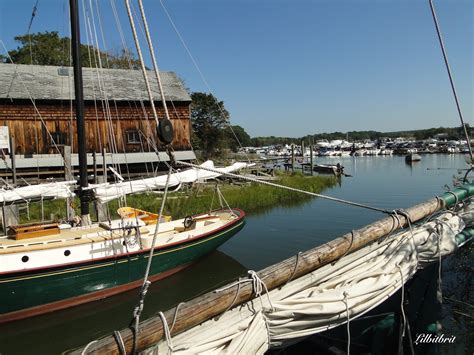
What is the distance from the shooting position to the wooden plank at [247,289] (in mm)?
→ 2729

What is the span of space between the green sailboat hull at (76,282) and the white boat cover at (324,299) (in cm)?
700

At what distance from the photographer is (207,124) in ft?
147

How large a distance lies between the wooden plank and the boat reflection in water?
253 inches

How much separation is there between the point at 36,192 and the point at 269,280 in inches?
407

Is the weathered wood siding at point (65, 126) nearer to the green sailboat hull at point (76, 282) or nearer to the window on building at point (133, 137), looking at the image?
the window on building at point (133, 137)

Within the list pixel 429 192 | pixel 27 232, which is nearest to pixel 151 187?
pixel 27 232

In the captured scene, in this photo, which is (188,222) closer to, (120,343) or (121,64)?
(120,343)

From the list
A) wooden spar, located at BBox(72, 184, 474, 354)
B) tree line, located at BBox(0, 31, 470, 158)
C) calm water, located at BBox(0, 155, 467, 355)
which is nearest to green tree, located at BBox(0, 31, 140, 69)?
tree line, located at BBox(0, 31, 470, 158)

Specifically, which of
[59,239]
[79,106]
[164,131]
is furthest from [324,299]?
[79,106]

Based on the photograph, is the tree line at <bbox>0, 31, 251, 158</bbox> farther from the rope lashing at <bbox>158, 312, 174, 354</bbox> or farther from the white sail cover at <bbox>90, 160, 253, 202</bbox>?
the rope lashing at <bbox>158, 312, 174, 354</bbox>

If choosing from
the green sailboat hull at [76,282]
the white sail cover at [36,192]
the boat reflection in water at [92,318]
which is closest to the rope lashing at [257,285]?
the boat reflection in water at [92,318]

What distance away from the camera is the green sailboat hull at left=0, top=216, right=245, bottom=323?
8706 millimetres

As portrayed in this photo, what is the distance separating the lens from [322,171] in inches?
1813

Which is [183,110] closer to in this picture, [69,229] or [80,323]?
[69,229]
